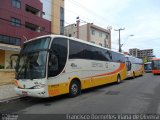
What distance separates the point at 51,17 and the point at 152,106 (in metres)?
32.3

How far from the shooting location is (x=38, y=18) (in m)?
33.2

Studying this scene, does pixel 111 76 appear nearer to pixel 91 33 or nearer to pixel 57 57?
pixel 57 57

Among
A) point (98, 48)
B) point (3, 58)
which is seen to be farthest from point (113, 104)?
point (3, 58)

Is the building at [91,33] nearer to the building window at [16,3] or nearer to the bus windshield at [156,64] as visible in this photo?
the bus windshield at [156,64]

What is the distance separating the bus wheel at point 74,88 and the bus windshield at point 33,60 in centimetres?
251

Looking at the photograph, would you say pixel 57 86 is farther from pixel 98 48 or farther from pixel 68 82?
pixel 98 48

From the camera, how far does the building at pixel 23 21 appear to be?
26.8 meters

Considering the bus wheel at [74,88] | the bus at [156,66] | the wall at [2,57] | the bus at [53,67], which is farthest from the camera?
the bus at [156,66]

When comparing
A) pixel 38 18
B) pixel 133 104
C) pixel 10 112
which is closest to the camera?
pixel 10 112

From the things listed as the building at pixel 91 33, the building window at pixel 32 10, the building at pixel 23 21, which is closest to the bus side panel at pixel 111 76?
the building at pixel 23 21

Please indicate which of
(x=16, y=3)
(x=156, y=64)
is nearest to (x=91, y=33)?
(x=156, y=64)

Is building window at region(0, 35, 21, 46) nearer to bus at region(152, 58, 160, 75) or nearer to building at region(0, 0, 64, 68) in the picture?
building at region(0, 0, 64, 68)

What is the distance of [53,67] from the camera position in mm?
10273

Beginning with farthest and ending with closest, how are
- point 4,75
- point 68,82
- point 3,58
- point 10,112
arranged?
point 3,58 < point 4,75 < point 68,82 < point 10,112
